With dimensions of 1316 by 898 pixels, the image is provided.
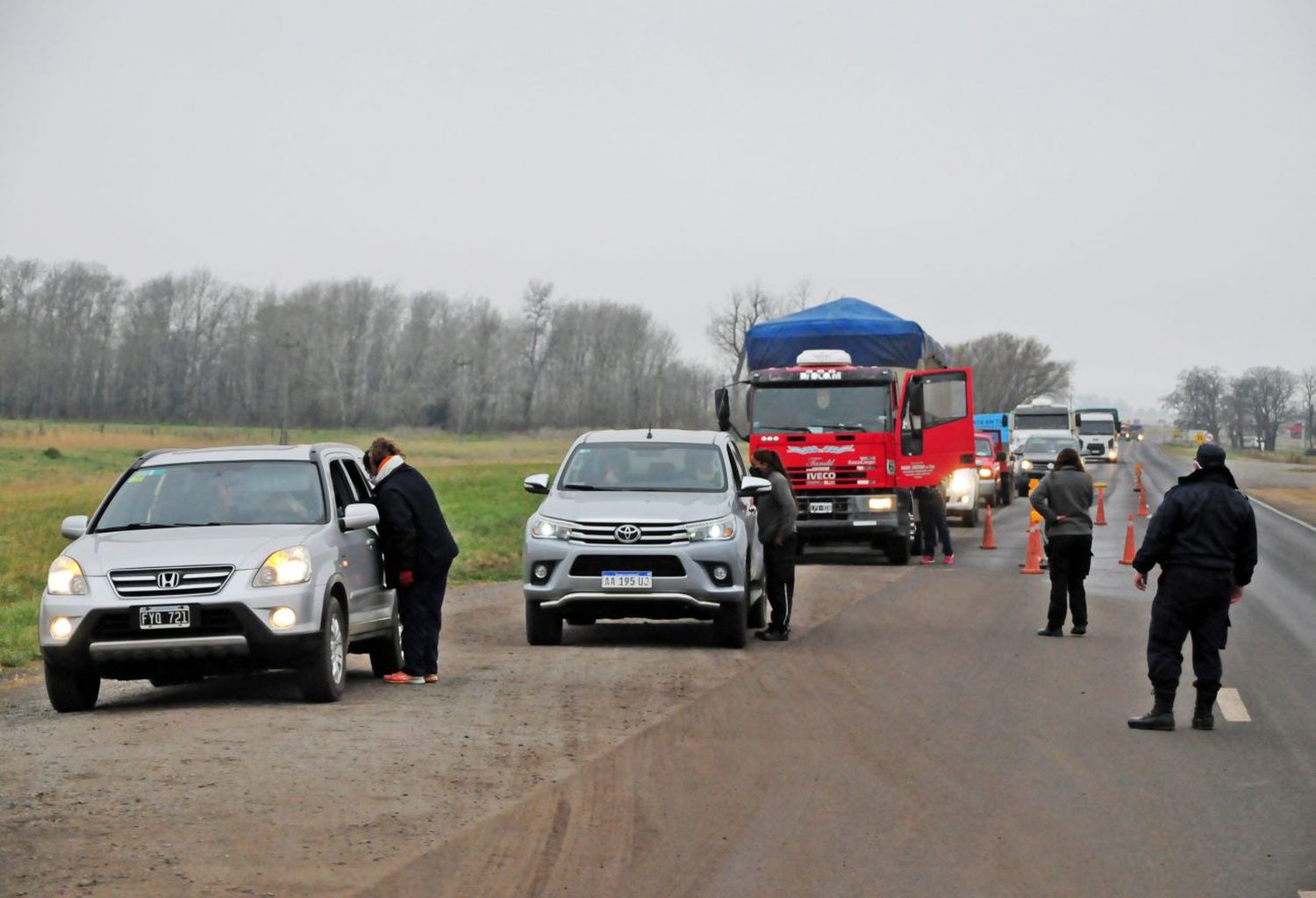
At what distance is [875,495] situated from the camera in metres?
25.1

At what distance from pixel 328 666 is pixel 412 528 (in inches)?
60.4

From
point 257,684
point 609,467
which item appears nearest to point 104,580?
point 257,684

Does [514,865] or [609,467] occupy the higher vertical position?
[609,467]

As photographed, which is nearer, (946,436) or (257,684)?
(257,684)

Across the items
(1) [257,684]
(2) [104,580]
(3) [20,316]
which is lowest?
(1) [257,684]

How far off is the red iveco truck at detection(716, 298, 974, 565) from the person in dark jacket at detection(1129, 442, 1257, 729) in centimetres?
1423

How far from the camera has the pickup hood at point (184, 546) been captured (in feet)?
34.6

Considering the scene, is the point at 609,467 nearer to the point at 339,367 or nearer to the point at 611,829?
the point at 611,829

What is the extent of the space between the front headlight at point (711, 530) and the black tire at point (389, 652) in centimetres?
273

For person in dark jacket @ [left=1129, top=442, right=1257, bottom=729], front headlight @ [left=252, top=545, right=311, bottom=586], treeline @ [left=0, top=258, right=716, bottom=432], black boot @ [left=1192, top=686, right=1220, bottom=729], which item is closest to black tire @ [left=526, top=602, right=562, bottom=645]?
front headlight @ [left=252, top=545, right=311, bottom=586]

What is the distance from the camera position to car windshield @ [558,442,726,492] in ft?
50.4

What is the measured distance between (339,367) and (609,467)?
133215 mm

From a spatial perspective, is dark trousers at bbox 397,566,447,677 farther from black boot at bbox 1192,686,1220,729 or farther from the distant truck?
the distant truck

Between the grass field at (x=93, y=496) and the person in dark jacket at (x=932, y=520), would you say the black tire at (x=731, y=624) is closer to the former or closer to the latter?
the grass field at (x=93, y=496)
